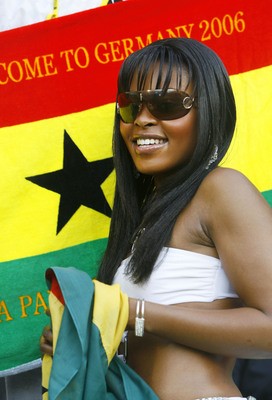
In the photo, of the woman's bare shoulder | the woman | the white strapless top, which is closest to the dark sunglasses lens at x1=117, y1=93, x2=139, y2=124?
the woman

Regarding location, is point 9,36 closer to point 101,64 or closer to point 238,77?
point 101,64

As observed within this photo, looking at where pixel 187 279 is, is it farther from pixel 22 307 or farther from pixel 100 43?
pixel 100 43

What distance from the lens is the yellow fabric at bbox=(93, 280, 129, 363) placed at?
2.30 meters

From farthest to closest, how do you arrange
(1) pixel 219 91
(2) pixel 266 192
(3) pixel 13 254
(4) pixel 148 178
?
(2) pixel 266 192 → (3) pixel 13 254 → (4) pixel 148 178 → (1) pixel 219 91

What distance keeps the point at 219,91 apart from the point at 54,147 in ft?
2.78

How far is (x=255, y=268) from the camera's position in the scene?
7.80ft

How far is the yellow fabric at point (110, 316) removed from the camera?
7.55 ft

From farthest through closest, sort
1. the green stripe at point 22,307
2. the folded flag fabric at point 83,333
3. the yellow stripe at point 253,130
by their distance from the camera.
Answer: the yellow stripe at point 253,130
the green stripe at point 22,307
the folded flag fabric at point 83,333

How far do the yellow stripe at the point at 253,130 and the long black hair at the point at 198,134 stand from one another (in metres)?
0.68

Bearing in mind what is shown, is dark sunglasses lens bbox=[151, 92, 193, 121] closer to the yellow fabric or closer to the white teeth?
the white teeth

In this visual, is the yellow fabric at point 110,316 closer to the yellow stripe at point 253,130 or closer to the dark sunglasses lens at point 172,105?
the dark sunglasses lens at point 172,105

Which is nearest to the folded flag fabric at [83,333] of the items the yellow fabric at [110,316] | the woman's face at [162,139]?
the yellow fabric at [110,316]

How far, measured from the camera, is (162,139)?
107 inches

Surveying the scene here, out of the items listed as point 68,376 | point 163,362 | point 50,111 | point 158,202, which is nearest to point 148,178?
point 158,202
